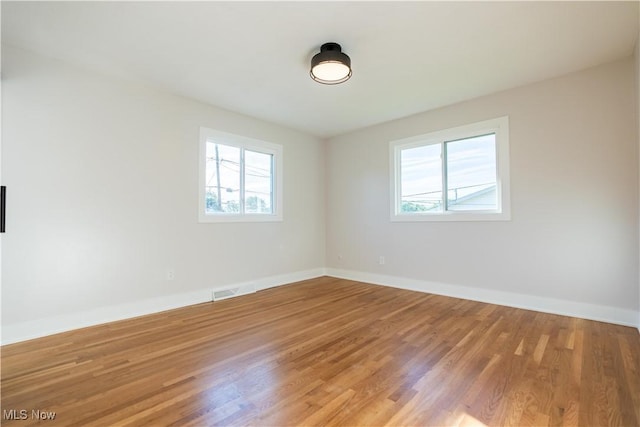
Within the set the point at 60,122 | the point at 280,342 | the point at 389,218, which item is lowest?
the point at 280,342

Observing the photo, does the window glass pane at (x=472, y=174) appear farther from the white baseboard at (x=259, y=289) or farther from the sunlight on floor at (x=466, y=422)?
the sunlight on floor at (x=466, y=422)

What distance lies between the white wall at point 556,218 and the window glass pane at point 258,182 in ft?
7.56

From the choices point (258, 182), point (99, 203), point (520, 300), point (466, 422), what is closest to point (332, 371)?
point (466, 422)

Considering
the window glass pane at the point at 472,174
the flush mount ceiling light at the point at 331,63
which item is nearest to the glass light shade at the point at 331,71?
the flush mount ceiling light at the point at 331,63

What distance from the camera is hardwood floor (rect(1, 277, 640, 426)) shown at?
159 centimetres

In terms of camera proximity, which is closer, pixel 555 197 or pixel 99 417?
pixel 99 417

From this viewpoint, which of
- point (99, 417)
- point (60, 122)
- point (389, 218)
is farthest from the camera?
point (389, 218)

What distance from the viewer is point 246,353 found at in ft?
7.65

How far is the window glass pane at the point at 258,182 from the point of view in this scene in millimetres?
4566

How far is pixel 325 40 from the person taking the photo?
258 centimetres

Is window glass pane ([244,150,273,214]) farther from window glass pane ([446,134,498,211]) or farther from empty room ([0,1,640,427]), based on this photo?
window glass pane ([446,134,498,211])

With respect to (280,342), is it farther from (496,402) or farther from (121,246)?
(121,246)

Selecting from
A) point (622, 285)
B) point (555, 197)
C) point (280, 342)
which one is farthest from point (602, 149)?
point (280, 342)

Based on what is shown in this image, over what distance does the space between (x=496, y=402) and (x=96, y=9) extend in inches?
151
